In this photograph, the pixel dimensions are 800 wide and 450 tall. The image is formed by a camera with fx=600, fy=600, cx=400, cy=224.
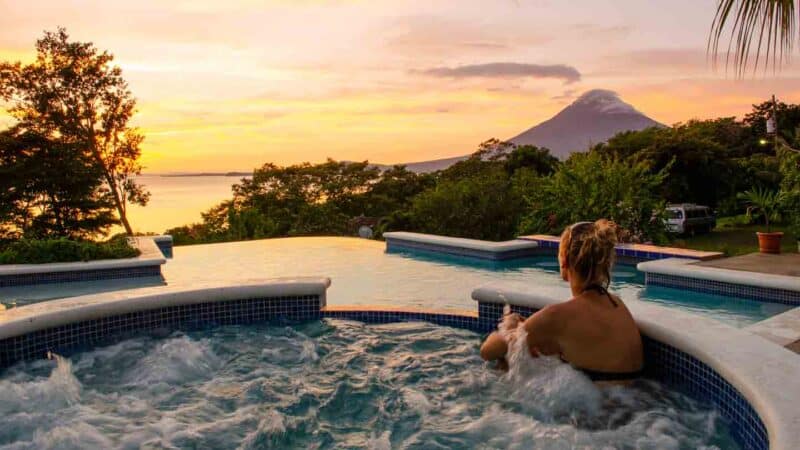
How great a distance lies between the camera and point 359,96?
16.6 meters

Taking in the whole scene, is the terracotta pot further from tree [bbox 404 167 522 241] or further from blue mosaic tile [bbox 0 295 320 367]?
blue mosaic tile [bbox 0 295 320 367]

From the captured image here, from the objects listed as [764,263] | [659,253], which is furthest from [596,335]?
[659,253]

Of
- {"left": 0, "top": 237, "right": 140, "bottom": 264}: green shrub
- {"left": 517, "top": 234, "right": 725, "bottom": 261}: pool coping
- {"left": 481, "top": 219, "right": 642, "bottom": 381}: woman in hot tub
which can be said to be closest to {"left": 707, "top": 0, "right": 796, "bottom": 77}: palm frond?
{"left": 481, "top": 219, "right": 642, "bottom": 381}: woman in hot tub

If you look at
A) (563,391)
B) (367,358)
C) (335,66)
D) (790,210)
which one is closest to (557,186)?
(790,210)

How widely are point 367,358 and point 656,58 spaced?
1576 centimetres

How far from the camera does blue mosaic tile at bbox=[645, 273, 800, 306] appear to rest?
20.9ft

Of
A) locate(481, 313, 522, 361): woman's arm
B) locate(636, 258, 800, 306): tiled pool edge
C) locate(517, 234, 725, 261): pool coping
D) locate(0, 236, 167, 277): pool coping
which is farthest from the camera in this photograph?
locate(0, 236, 167, 277): pool coping

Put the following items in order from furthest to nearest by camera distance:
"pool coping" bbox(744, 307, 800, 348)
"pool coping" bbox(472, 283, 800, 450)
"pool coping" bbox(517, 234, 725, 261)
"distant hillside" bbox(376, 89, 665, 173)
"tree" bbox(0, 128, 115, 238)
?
"distant hillside" bbox(376, 89, 665, 173) < "tree" bbox(0, 128, 115, 238) < "pool coping" bbox(517, 234, 725, 261) < "pool coping" bbox(744, 307, 800, 348) < "pool coping" bbox(472, 283, 800, 450)

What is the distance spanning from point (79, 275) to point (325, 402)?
6.46 metres

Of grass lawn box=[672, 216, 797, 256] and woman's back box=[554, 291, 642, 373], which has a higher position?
woman's back box=[554, 291, 642, 373]

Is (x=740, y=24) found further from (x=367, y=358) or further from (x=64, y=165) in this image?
(x=64, y=165)

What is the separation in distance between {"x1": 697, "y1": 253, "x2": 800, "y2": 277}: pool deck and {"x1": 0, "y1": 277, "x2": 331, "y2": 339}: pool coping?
5119 millimetres

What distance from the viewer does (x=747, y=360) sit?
118 inches

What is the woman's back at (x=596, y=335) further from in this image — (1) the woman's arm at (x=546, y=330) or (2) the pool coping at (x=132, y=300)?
(2) the pool coping at (x=132, y=300)
